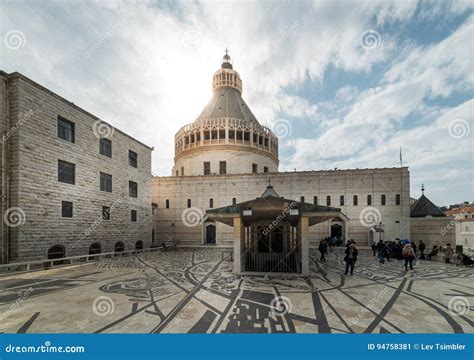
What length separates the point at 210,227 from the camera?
120 ft

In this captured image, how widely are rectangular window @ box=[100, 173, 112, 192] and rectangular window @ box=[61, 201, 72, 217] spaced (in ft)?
13.1

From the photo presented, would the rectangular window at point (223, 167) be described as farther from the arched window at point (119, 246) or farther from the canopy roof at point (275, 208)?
the canopy roof at point (275, 208)

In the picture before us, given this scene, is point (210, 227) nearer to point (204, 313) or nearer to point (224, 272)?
point (224, 272)

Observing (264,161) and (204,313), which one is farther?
(264,161)

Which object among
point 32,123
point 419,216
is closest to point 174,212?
point 32,123

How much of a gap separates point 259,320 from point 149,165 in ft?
95.6

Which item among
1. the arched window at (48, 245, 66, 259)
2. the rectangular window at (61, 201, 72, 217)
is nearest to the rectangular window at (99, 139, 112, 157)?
the rectangular window at (61, 201, 72, 217)

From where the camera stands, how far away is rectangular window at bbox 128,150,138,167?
96.1 feet

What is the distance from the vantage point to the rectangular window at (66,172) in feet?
65.8

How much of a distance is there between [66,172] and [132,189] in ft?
29.6

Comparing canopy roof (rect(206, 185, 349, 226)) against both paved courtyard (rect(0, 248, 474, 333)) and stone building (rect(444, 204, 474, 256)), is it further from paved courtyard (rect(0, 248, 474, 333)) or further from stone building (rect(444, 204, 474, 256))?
stone building (rect(444, 204, 474, 256))

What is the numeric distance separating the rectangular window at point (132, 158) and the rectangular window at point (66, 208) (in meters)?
9.52

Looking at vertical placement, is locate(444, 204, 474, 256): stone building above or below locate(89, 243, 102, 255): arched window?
below
